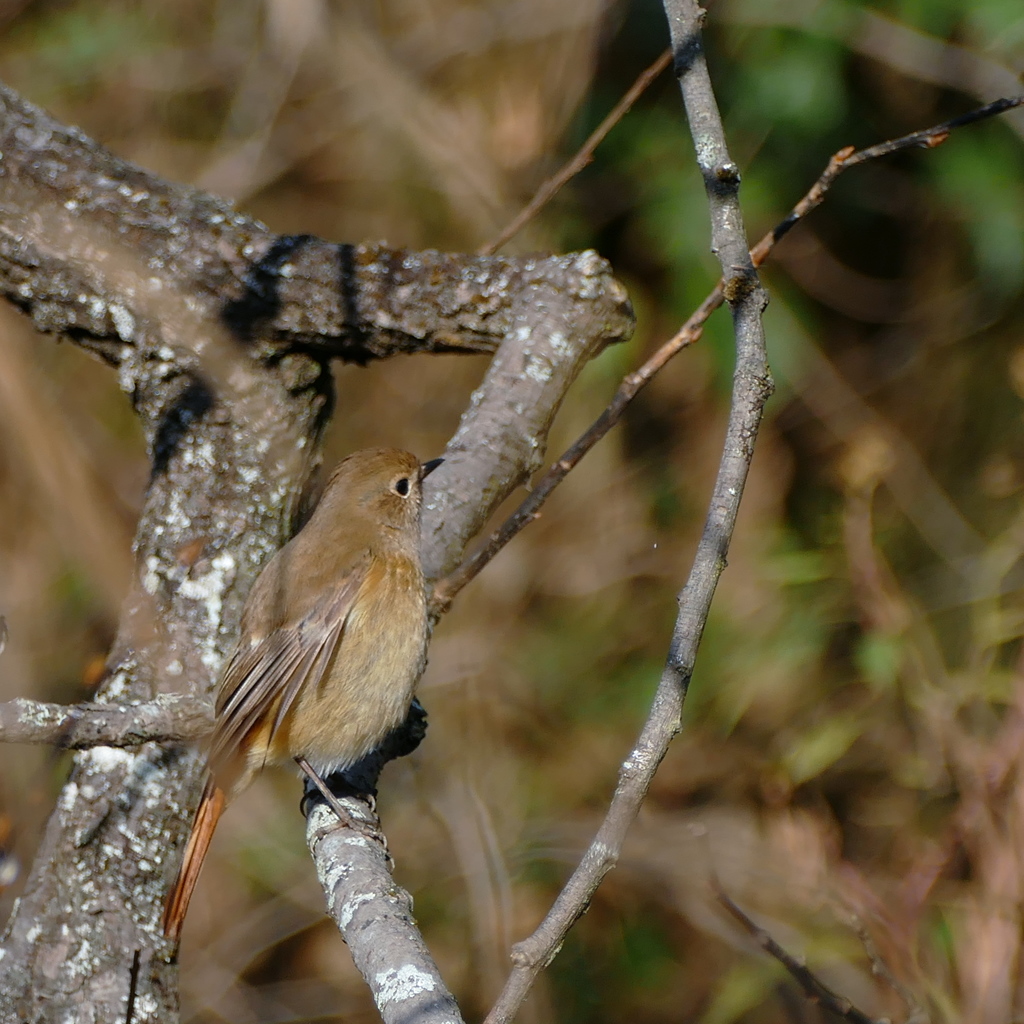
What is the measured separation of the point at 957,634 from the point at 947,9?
2.99 metres

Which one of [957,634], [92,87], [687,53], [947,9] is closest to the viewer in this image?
[687,53]

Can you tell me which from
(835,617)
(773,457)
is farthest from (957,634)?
(773,457)

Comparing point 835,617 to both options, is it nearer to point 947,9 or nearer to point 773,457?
point 773,457

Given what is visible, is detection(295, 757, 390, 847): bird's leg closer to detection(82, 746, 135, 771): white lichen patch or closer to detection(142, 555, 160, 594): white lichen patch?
detection(82, 746, 135, 771): white lichen patch

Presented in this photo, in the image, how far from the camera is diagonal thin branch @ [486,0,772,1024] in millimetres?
1498

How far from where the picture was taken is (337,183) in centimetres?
762

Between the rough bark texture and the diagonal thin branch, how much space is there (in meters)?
0.96

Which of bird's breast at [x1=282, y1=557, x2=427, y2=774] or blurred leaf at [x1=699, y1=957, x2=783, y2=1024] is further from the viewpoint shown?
blurred leaf at [x1=699, y1=957, x2=783, y2=1024]

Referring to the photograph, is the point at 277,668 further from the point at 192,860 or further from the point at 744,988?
the point at 744,988

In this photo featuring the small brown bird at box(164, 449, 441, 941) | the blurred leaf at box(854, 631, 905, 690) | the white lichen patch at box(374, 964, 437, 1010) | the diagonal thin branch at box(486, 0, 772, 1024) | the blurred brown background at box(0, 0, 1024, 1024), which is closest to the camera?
the diagonal thin branch at box(486, 0, 772, 1024)

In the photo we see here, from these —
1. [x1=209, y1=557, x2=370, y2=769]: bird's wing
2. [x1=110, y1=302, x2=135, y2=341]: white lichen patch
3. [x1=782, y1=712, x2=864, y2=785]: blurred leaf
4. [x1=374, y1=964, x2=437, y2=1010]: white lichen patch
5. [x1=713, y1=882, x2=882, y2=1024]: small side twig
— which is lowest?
[x1=713, y1=882, x2=882, y2=1024]: small side twig

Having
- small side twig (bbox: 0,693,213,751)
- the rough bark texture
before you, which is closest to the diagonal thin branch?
the rough bark texture

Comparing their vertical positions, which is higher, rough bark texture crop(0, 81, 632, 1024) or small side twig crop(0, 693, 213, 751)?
rough bark texture crop(0, 81, 632, 1024)

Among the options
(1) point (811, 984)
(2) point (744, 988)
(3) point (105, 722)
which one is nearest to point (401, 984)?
(3) point (105, 722)
